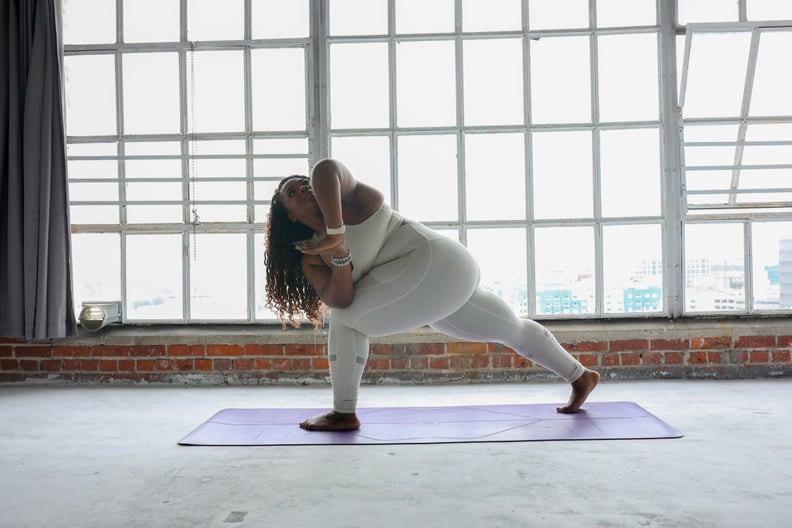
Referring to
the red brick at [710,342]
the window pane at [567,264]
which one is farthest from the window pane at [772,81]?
the red brick at [710,342]

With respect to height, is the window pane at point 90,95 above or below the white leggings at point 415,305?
above

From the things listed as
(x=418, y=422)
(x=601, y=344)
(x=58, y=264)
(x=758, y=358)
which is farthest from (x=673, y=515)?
(x=58, y=264)

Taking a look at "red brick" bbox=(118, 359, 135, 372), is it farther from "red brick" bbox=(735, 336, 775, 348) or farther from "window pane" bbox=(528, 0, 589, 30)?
"red brick" bbox=(735, 336, 775, 348)

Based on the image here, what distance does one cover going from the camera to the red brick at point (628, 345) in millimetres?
3781

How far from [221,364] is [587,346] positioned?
2186 millimetres

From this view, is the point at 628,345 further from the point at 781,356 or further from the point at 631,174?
the point at 631,174

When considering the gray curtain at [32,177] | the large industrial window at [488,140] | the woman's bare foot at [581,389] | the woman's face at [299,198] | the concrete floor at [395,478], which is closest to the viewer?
the concrete floor at [395,478]

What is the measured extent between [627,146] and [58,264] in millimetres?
3471

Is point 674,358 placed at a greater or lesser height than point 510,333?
lesser

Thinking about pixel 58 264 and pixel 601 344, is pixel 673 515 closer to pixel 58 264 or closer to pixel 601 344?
pixel 601 344

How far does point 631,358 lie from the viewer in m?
3.79

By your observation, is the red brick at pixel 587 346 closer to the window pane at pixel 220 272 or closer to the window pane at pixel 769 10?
the window pane at pixel 220 272

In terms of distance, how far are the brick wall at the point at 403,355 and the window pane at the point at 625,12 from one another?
72.2 inches

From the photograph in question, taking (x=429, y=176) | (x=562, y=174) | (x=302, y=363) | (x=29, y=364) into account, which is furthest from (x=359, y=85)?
(x=29, y=364)
